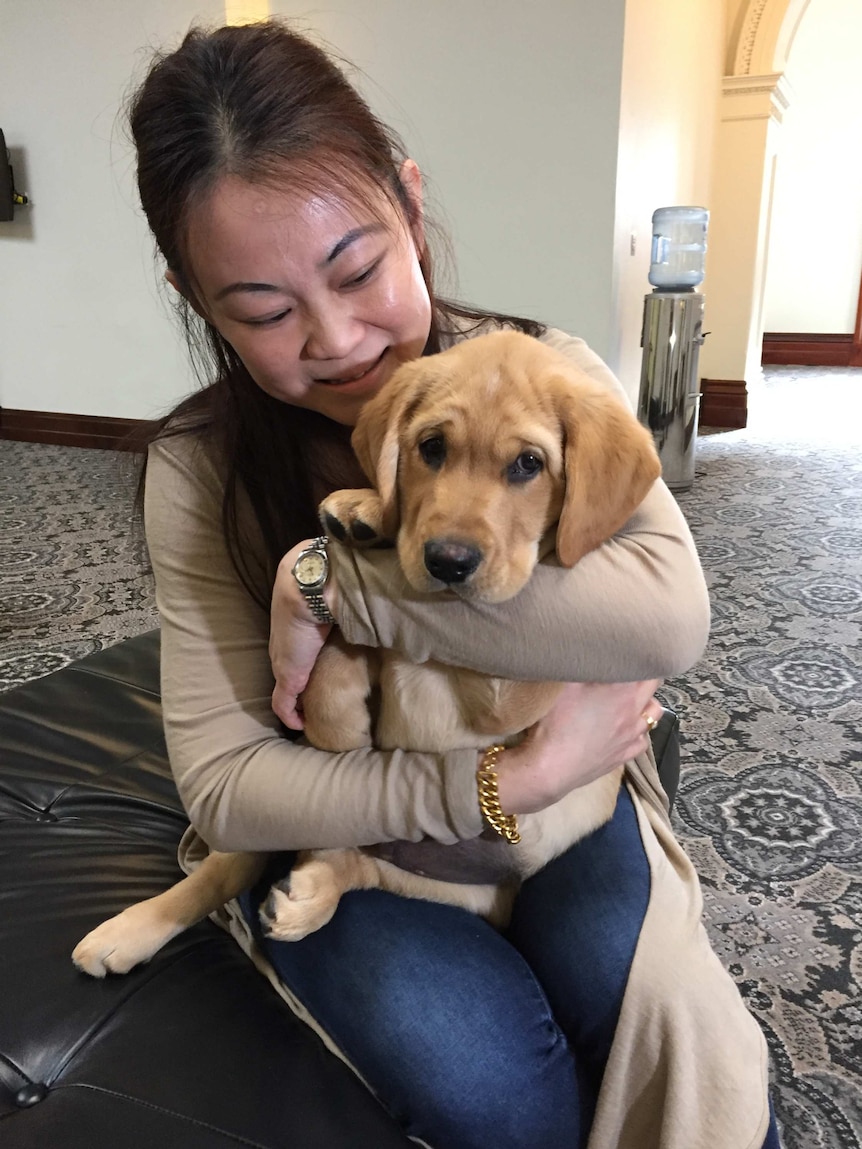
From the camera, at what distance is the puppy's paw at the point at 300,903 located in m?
1.15

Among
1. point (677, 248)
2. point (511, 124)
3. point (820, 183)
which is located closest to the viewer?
point (511, 124)

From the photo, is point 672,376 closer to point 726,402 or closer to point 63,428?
point 726,402

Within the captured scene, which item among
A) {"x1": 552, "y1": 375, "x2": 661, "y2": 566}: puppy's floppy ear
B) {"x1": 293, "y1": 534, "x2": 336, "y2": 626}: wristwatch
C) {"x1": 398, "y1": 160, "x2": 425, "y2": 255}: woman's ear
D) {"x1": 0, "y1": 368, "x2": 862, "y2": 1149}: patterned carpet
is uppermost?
{"x1": 398, "y1": 160, "x2": 425, "y2": 255}: woman's ear

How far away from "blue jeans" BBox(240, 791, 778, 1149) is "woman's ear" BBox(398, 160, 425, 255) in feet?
3.15

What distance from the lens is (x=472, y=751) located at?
3.68 ft

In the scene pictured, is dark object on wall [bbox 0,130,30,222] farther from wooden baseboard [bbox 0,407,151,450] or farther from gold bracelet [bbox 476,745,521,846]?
gold bracelet [bbox 476,745,521,846]

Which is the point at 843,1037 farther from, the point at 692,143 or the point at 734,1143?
the point at 692,143

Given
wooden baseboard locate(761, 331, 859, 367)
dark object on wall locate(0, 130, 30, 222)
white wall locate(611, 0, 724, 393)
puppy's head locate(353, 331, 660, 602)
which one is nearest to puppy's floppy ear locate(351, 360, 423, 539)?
puppy's head locate(353, 331, 660, 602)

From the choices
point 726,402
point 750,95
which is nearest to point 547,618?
point 726,402

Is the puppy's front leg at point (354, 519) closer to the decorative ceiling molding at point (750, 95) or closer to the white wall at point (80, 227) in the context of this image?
the white wall at point (80, 227)

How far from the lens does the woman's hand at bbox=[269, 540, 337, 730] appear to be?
1.08m

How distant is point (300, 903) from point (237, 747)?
0.23 meters

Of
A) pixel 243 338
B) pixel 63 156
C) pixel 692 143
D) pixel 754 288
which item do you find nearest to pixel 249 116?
pixel 243 338

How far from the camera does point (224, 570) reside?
1288mm
